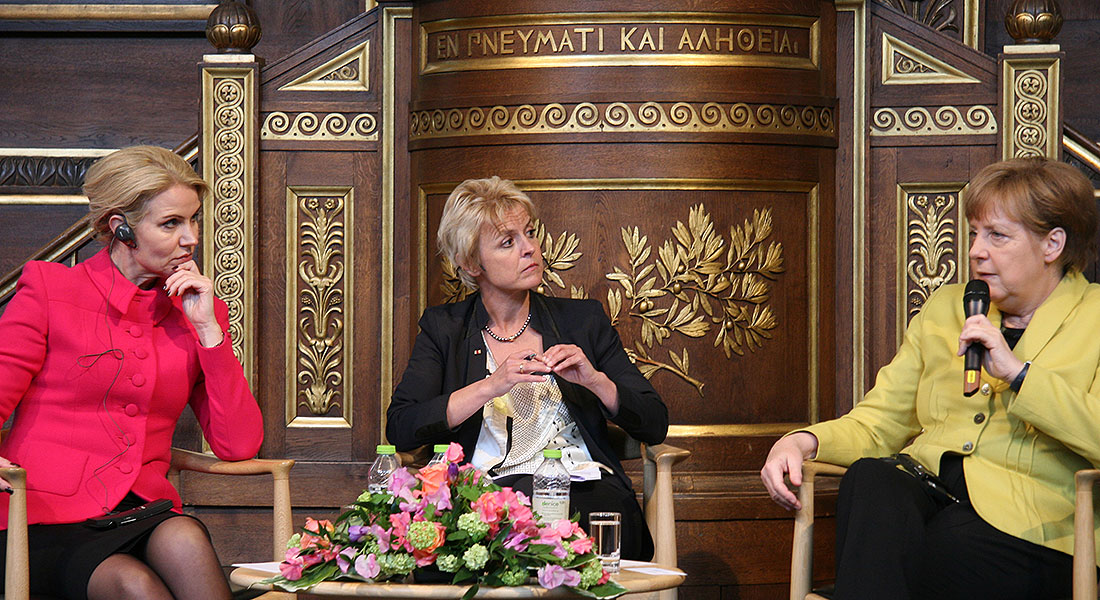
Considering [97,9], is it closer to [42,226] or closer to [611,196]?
[42,226]

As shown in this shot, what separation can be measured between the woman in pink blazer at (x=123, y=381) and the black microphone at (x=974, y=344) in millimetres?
1455

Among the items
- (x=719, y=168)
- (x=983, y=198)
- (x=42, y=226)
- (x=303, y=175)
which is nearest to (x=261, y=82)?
(x=303, y=175)

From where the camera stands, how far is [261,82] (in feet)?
12.9

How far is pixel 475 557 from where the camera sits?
213 cm

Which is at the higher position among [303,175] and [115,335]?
[303,175]

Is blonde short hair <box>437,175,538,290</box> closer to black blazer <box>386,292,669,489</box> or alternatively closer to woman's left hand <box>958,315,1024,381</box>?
black blazer <box>386,292,669,489</box>

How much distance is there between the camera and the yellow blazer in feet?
8.10

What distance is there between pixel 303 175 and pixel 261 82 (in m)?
0.30

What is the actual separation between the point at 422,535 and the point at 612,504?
0.85 meters

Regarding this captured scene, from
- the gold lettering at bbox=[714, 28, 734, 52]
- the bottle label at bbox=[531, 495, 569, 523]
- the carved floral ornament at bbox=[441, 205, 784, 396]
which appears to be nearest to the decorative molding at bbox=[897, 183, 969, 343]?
the carved floral ornament at bbox=[441, 205, 784, 396]

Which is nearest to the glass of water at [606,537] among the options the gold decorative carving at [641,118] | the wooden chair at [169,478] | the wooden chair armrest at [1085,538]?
the wooden chair at [169,478]

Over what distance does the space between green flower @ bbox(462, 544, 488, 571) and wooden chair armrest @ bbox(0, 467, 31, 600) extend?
85cm

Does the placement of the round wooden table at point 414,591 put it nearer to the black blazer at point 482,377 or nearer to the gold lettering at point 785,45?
the black blazer at point 482,377

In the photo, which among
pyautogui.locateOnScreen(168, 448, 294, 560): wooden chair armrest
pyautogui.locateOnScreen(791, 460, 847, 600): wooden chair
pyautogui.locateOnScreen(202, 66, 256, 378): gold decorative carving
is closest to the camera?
pyautogui.locateOnScreen(791, 460, 847, 600): wooden chair
